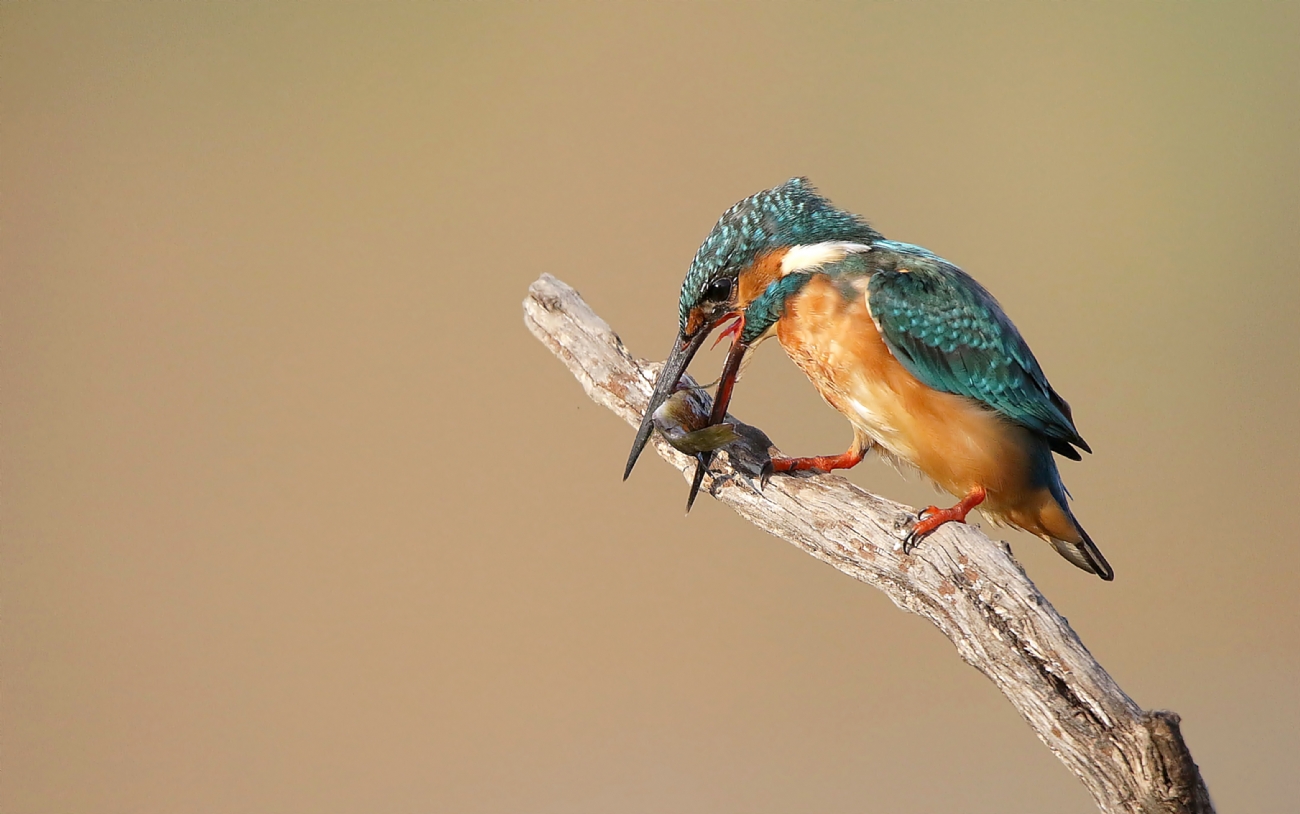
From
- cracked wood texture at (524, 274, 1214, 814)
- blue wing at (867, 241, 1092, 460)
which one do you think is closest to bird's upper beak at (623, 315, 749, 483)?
→ cracked wood texture at (524, 274, 1214, 814)

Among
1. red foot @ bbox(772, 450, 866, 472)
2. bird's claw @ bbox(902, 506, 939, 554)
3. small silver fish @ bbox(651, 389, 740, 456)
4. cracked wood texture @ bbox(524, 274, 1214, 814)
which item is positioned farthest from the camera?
red foot @ bbox(772, 450, 866, 472)

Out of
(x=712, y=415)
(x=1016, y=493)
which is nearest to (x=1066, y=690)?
(x=1016, y=493)

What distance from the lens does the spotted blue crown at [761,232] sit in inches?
69.0

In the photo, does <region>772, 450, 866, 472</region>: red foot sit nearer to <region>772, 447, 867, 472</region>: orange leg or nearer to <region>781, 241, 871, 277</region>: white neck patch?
<region>772, 447, 867, 472</region>: orange leg

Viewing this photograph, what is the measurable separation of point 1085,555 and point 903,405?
498mm

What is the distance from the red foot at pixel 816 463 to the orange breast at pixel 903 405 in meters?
0.17

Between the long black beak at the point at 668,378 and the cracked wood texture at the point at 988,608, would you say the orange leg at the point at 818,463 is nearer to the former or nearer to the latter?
the cracked wood texture at the point at 988,608

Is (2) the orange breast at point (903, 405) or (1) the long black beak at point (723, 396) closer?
(2) the orange breast at point (903, 405)

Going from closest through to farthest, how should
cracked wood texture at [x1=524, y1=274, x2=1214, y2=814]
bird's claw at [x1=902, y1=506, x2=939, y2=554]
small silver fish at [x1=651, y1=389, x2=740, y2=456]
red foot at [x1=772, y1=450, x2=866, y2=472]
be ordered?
1. cracked wood texture at [x1=524, y1=274, x2=1214, y2=814]
2. bird's claw at [x1=902, y1=506, x2=939, y2=554]
3. small silver fish at [x1=651, y1=389, x2=740, y2=456]
4. red foot at [x1=772, y1=450, x2=866, y2=472]

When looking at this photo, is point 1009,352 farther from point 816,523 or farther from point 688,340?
point 688,340

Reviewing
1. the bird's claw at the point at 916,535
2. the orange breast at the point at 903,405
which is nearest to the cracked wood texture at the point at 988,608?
the bird's claw at the point at 916,535

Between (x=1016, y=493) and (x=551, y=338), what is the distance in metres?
1.09

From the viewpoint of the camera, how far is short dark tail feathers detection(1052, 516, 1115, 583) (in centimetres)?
182

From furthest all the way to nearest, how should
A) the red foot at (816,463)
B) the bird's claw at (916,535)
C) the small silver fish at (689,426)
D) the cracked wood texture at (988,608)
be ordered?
the red foot at (816,463)
the small silver fish at (689,426)
the bird's claw at (916,535)
the cracked wood texture at (988,608)
